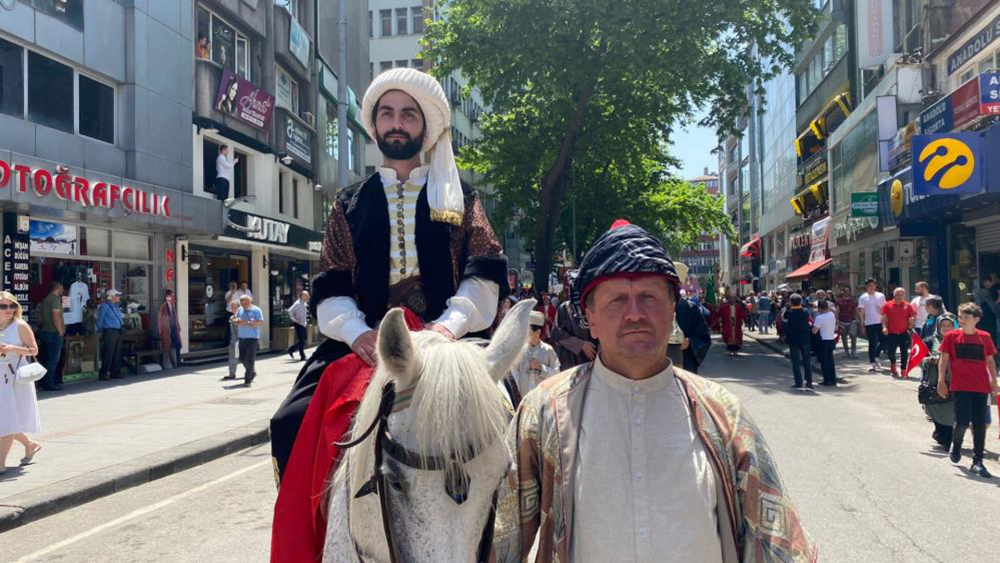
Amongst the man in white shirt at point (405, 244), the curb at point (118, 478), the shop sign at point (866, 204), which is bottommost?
the curb at point (118, 478)

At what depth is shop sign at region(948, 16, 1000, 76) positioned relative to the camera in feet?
53.5

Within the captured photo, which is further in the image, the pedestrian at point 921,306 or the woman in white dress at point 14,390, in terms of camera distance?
the pedestrian at point 921,306

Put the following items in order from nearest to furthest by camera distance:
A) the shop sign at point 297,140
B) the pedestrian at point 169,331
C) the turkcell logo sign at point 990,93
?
the turkcell logo sign at point 990,93 → the pedestrian at point 169,331 → the shop sign at point 297,140

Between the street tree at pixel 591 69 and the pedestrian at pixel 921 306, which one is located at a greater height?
the street tree at pixel 591 69

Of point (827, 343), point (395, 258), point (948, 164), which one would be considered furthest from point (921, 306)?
point (395, 258)

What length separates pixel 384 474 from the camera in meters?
1.91

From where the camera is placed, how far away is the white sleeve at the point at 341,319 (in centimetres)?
261

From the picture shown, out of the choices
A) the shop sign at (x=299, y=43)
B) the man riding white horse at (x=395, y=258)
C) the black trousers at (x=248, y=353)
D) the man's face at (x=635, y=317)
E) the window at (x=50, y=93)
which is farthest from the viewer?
the shop sign at (x=299, y=43)

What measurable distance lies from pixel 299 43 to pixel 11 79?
1283 cm

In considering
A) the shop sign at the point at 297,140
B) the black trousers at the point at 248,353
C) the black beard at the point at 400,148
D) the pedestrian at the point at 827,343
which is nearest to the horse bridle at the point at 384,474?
the black beard at the point at 400,148

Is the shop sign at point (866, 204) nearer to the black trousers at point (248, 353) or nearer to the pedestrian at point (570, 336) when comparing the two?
the pedestrian at point (570, 336)

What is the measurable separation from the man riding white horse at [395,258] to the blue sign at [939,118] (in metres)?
16.7

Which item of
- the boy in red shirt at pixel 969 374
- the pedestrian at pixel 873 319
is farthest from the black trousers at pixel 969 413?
the pedestrian at pixel 873 319

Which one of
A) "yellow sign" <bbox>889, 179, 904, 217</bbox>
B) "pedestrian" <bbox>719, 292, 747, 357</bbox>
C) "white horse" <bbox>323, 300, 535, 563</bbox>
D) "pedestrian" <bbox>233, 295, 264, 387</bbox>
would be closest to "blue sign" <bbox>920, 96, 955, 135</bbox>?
"yellow sign" <bbox>889, 179, 904, 217</bbox>
